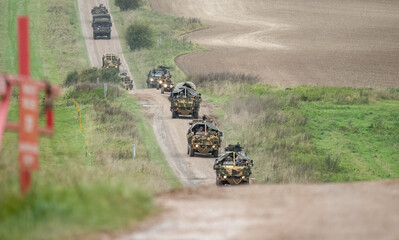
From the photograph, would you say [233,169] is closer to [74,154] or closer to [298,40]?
[74,154]

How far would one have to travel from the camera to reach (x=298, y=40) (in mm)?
94938

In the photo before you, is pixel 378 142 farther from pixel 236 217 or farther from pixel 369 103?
pixel 236 217

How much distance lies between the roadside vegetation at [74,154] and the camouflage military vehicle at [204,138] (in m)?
1.89

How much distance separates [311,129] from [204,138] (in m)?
10.1

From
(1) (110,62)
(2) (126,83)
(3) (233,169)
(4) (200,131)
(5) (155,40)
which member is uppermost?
(3) (233,169)

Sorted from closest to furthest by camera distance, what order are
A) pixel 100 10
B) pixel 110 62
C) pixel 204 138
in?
pixel 204 138 < pixel 110 62 < pixel 100 10

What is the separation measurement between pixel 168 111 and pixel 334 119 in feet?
38.4

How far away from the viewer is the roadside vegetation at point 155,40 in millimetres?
77787

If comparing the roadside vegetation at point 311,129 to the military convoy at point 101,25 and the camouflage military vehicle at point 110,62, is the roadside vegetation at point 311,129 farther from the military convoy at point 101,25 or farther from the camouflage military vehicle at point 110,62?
the military convoy at point 101,25

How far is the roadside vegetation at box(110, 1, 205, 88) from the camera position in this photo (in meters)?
77.8

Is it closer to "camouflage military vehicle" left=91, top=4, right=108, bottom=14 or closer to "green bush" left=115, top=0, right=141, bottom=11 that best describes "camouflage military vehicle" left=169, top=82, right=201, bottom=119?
"camouflage military vehicle" left=91, top=4, right=108, bottom=14

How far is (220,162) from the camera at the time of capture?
30406 mm

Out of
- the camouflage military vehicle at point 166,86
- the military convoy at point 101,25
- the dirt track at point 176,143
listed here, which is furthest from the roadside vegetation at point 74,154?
the camouflage military vehicle at point 166,86

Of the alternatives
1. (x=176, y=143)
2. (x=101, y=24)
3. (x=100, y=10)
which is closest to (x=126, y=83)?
(x=176, y=143)
